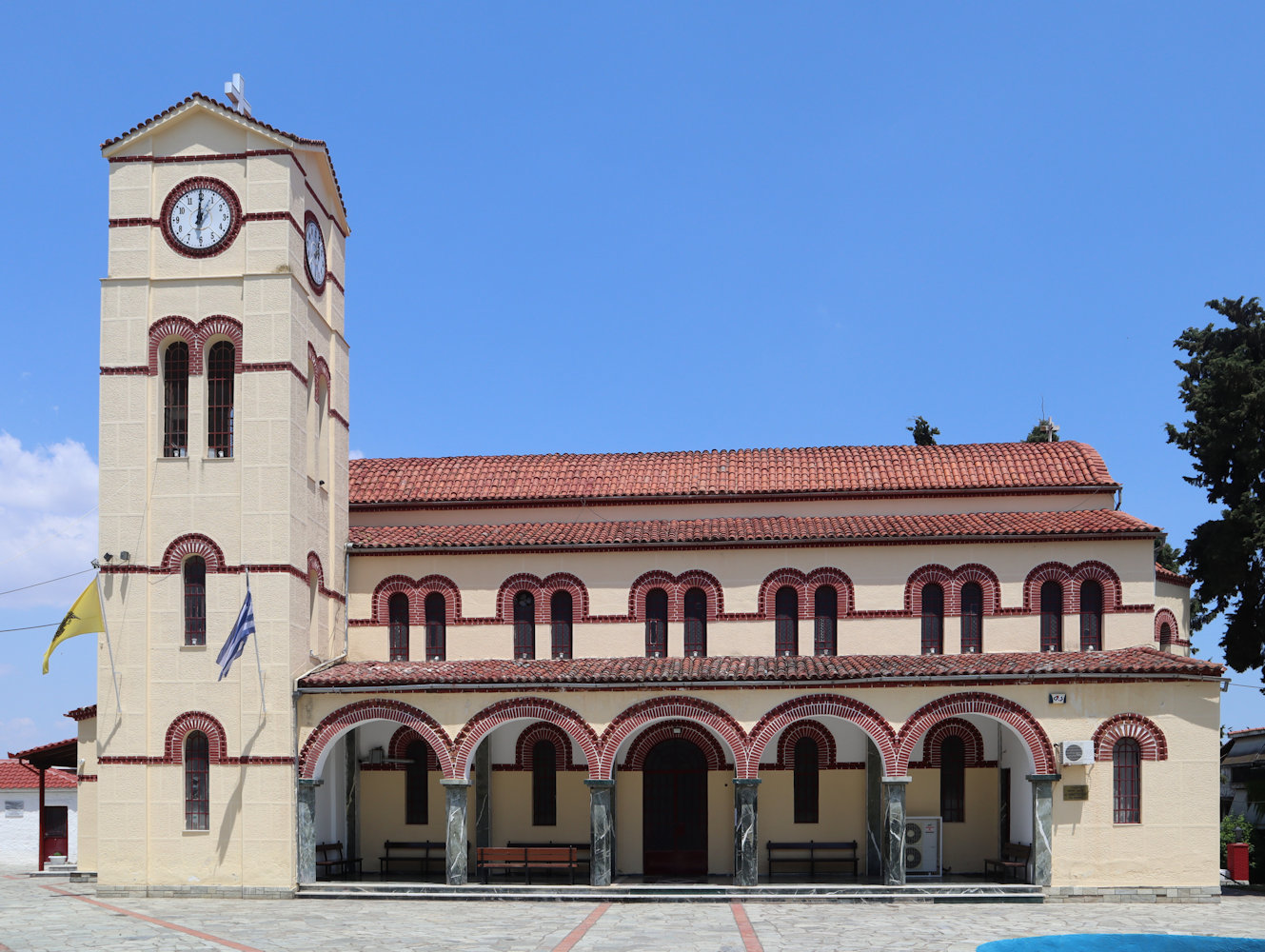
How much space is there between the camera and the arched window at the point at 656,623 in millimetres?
28344

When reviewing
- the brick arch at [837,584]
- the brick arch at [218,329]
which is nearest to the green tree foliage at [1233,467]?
the brick arch at [837,584]

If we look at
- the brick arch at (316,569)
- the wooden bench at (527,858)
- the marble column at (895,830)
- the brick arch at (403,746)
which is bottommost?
the wooden bench at (527,858)

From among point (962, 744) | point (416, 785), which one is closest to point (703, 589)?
point (962, 744)

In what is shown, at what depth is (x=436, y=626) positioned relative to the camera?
28844 millimetres

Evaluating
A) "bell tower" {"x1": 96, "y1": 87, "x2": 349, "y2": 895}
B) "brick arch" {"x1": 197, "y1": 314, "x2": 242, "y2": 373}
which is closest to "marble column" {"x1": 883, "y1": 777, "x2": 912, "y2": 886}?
"bell tower" {"x1": 96, "y1": 87, "x2": 349, "y2": 895}

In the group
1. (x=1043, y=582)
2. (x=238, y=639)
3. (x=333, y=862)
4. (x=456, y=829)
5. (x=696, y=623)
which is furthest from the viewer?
(x=696, y=623)

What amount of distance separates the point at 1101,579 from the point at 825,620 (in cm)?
579

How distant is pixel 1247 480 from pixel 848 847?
12.3 metres

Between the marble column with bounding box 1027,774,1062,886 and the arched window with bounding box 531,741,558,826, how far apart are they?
389 inches

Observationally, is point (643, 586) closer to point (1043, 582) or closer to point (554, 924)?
point (1043, 582)

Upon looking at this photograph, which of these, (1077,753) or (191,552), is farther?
(191,552)

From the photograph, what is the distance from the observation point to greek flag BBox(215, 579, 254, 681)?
24.7m

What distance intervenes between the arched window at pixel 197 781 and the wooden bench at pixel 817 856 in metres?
11.3

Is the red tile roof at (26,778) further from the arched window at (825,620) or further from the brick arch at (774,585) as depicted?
the arched window at (825,620)
